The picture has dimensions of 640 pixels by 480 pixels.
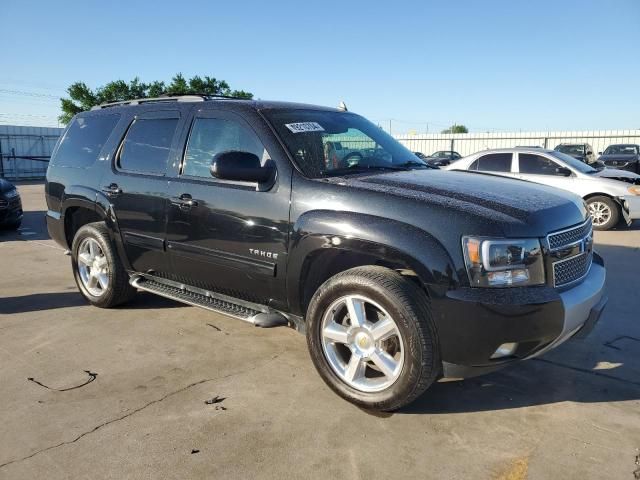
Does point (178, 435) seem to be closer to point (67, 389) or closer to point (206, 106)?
point (67, 389)

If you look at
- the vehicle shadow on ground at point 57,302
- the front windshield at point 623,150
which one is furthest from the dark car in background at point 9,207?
the front windshield at point 623,150

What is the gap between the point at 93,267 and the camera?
5.05 m

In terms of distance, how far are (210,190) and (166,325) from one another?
1.45 metres

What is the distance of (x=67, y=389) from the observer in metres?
3.41

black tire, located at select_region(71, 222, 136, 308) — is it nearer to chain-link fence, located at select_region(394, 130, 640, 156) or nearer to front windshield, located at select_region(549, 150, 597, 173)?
front windshield, located at select_region(549, 150, 597, 173)

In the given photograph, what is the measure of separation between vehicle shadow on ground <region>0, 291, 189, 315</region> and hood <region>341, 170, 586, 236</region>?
8.99 feet

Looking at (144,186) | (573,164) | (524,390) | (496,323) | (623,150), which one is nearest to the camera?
(496,323)

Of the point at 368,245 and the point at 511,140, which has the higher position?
the point at 511,140

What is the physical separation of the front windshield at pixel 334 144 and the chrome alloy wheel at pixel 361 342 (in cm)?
92

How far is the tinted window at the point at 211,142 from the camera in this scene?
12.5 feet

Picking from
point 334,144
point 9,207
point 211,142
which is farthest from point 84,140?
point 9,207

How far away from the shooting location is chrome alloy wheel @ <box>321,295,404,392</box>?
9.98 feet

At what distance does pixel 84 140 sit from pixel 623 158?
64.7ft

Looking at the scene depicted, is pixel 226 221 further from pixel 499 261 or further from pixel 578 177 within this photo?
pixel 578 177
